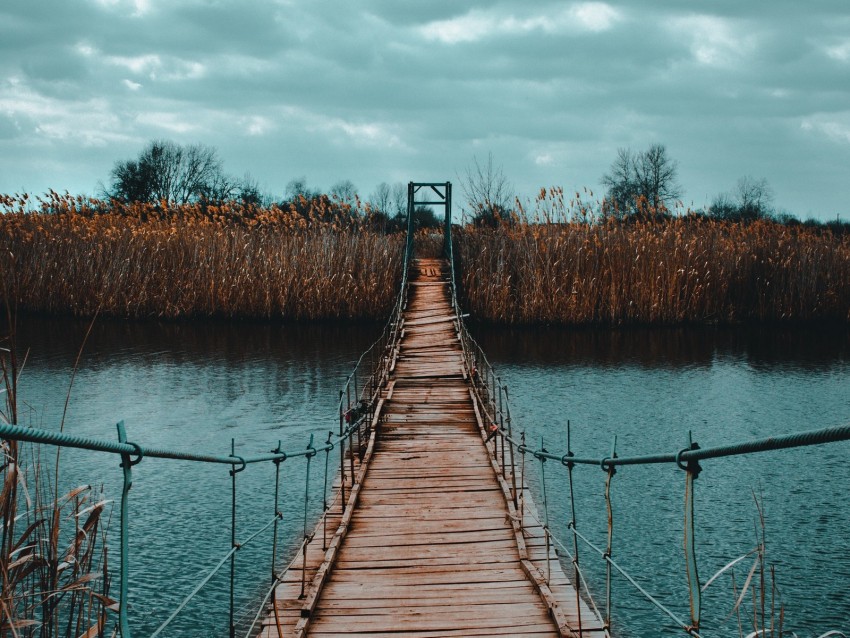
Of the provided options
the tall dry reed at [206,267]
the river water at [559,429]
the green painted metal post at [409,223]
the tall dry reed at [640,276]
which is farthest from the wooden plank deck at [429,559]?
the green painted metal post at [409,223]

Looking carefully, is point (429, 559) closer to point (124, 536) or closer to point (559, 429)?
point (124, 536)

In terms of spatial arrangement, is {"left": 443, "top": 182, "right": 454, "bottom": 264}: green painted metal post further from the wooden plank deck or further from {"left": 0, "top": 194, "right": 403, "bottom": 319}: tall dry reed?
the wooden plank deck

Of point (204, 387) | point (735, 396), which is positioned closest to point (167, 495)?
point (204, 387)

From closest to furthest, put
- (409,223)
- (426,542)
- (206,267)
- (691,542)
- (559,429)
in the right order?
(691,542), (426,542), (559,429), (206,267), (409,223)

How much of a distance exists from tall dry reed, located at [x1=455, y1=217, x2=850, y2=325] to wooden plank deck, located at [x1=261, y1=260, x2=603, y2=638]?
7330mm

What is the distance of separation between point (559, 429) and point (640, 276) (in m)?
7.01

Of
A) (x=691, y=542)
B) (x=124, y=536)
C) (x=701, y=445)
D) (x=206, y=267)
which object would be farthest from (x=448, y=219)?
(x=124, y=536)

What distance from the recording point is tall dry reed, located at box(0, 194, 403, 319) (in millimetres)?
15180

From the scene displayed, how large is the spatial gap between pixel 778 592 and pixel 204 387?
7.82 meters

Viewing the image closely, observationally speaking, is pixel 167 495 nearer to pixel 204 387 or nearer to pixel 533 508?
pixel 533 508

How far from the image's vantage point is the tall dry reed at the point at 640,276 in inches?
575

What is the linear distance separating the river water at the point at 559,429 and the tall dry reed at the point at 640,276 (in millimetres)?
518

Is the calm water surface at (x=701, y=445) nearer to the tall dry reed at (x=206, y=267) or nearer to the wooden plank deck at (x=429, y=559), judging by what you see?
the wooden plank deck at (x=429, y=559)

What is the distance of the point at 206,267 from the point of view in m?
15.6
